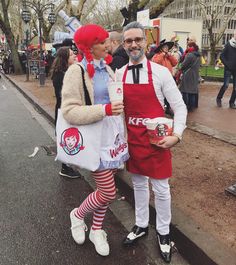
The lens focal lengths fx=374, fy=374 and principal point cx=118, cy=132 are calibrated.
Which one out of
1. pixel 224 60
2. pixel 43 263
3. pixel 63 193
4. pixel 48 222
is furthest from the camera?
pixel 224 60

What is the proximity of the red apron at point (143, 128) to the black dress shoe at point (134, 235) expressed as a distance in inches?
25.3

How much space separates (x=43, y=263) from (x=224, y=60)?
785cm

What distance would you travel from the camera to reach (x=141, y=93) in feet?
9.68

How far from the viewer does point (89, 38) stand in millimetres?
2834

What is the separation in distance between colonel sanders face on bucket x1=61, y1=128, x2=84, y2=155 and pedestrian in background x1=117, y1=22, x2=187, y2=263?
443mm

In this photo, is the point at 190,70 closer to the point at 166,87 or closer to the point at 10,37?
the point at 166,87

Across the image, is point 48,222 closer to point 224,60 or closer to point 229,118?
point 229,118

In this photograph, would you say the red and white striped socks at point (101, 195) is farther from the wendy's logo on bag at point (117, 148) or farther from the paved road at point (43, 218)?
the paved road at point (43, 218)

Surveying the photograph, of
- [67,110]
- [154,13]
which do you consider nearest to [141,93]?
[67,110]

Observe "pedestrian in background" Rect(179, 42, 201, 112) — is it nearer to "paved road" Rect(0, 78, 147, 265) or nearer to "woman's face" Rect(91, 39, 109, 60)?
"paved road" Rect(0, 78, 147, 265)

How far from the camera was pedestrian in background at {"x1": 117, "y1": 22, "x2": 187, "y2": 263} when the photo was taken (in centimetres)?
293

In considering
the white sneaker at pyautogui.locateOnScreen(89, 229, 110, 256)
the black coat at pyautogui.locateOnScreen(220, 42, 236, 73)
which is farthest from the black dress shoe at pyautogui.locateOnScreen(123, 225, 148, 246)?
the black coat at pyautogui.locateOnScreen(220, 42, 236, 73)

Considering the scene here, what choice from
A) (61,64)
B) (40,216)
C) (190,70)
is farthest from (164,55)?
(40,216)

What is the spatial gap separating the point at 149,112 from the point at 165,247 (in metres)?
1.17
